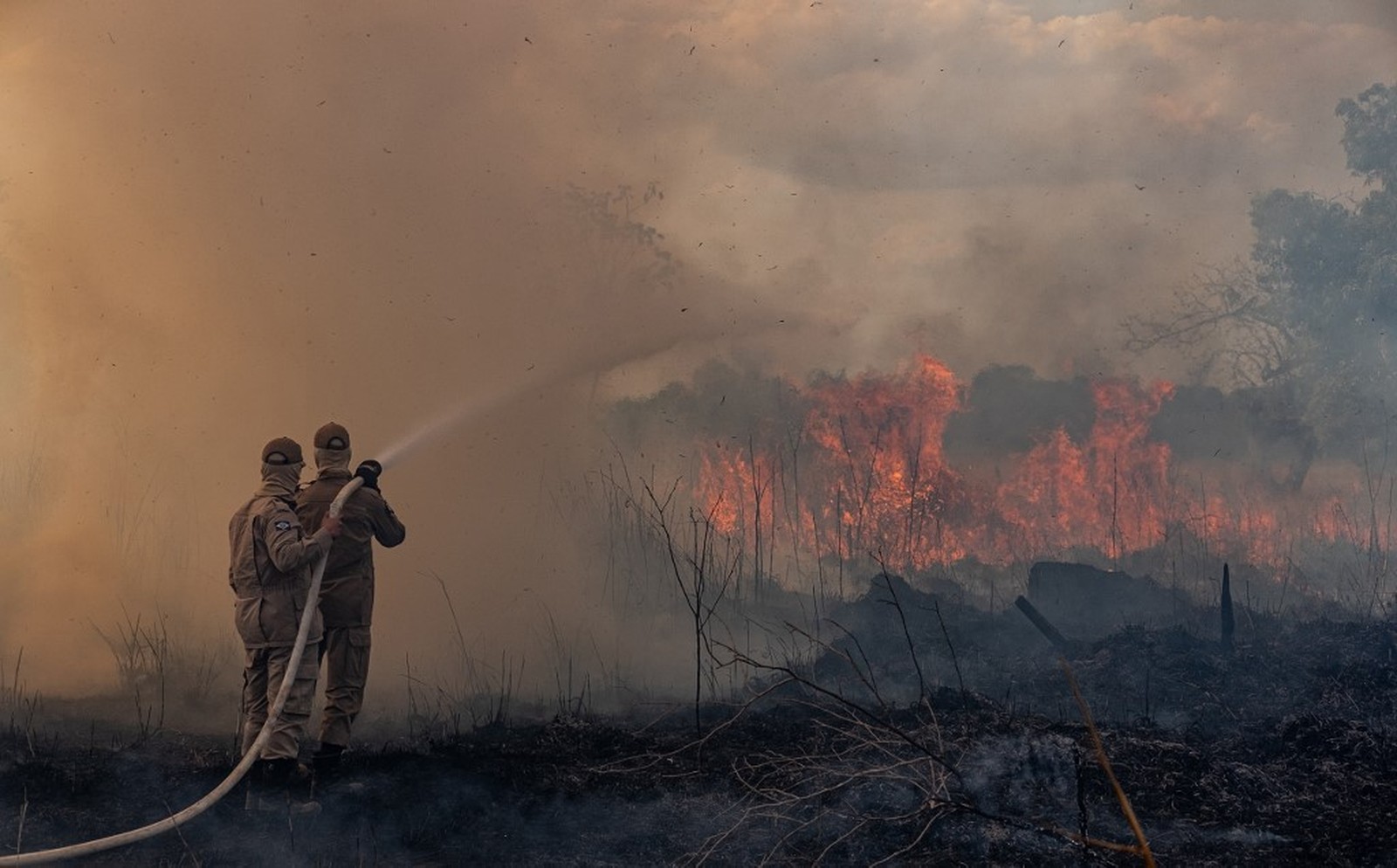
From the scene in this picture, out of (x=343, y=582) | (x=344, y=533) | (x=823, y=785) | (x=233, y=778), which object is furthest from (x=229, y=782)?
(x=823, y=785)

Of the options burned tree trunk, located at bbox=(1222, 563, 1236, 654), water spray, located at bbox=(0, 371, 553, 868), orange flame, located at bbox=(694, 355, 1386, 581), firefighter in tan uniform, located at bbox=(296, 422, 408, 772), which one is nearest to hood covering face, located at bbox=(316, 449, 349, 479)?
firefighter in tan uniform, located at bbox=(296, 422, 408, 772)

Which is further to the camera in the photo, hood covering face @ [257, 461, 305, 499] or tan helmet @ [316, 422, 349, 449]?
tan helmet @ [316, 422, 349, 449]

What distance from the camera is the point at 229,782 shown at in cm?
659

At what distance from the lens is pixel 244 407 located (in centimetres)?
1466

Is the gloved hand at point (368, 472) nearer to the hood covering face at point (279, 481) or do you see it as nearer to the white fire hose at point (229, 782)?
the white fire hose at point (229, 782)

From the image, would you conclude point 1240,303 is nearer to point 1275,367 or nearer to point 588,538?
point 1275,367

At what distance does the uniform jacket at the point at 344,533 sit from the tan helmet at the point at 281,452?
0.50 metres

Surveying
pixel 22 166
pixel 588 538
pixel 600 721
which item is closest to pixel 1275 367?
pixel 588 538

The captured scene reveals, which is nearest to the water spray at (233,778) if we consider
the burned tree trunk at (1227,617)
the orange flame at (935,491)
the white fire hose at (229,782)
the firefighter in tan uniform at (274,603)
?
the white fire hose at (229,782)

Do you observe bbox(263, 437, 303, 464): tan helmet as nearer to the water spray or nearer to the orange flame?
the water spray

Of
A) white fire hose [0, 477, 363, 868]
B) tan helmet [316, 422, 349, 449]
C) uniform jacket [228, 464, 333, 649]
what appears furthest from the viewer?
tan helmet [316, 422, 349, 449]

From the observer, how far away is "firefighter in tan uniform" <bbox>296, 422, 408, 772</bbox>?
8.12 meters

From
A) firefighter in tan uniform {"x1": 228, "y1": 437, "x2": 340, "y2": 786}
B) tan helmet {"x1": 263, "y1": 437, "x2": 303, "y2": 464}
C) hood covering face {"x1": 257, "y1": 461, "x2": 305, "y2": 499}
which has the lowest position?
firefighter in tan uniform {"x1": 228, "y1": 437, "x2": 340, "y2": 786}

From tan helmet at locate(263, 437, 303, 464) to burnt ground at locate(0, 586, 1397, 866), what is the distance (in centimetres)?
223
